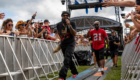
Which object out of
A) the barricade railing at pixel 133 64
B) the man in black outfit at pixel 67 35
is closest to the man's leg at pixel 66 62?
the man in black outfit at pixel 67 35

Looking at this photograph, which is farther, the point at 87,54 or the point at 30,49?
the point at 87,54

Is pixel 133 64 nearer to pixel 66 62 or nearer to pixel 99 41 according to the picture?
pixel 66 62

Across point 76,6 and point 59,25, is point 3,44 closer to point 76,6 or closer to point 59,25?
point 59,25

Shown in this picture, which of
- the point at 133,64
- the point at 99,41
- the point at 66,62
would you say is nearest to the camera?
the point at 133,64

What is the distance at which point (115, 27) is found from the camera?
71.5 feet

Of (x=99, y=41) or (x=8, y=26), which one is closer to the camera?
(x=8, y=26)

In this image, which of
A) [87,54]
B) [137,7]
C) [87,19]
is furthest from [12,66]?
[87,19]

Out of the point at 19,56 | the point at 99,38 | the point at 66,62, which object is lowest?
the point at 66,62

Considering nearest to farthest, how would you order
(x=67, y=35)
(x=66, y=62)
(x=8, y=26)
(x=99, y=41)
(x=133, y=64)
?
(x=133, y=64) → (x=66, y=62) → (x=8, y=26) → (x=67, y=35) → (x=99, y=41)

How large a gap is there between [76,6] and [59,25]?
18271 mm

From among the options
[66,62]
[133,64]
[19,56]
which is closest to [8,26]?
[19,56]

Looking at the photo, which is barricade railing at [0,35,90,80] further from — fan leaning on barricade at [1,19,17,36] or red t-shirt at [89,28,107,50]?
red t-shirt at [89,28,107,50]

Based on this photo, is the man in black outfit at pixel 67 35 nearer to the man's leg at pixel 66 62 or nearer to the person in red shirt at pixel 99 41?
the man's leg at pixel 66 62

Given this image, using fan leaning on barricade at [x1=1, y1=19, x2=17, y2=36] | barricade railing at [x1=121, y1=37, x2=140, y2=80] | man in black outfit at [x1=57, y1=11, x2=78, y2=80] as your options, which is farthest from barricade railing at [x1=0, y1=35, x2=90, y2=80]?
barricade railing at [x1=121, y1=37, x2=140, y2=80]
